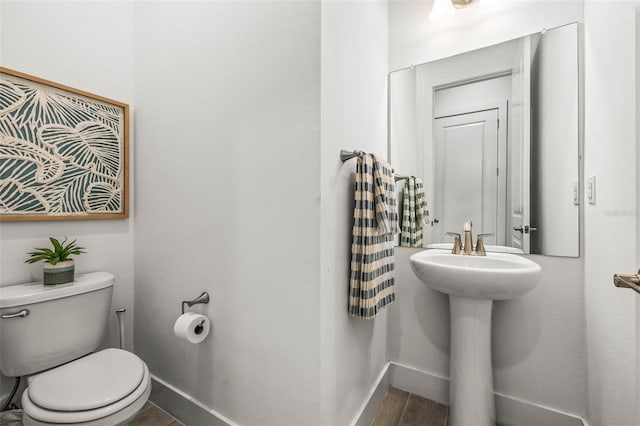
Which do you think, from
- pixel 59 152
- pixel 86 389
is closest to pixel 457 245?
pixel 86 389

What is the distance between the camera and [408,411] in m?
1.42

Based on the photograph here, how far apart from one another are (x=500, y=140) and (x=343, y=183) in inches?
34.9

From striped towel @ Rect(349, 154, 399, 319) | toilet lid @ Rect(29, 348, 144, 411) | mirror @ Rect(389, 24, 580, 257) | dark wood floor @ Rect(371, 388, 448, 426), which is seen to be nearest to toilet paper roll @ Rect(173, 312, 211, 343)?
toilet lid @ Rect(29, 348, 144, 411)

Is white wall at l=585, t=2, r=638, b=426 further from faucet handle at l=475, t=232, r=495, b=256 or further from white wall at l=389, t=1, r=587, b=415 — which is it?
faucet handle at l=475, t=232, r=495, b=256

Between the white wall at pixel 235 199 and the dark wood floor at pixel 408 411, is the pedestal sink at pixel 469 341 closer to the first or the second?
the dark wood floor at pixel 408 411

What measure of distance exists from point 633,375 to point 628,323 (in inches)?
5.8

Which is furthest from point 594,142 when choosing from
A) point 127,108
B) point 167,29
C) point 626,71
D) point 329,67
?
point 127,108

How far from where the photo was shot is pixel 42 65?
4.28 feet

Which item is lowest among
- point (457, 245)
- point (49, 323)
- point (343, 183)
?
point (49, 323)

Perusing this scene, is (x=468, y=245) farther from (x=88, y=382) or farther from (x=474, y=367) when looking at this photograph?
(x=88, y=382)

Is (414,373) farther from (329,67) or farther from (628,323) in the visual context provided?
(329,67)

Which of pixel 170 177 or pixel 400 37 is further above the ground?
pixel 400 37

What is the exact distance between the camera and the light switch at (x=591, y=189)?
3.50ft

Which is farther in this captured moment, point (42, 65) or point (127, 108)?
point (127, 108)
